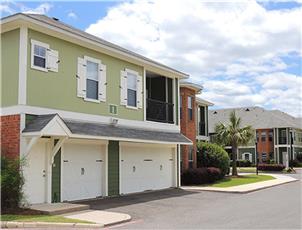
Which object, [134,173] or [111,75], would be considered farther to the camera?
[134,173]

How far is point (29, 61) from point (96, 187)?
6286 mm

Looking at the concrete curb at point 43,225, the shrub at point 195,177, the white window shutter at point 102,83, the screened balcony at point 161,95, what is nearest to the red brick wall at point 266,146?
the shrub at point 195,177

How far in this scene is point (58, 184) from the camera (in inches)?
642

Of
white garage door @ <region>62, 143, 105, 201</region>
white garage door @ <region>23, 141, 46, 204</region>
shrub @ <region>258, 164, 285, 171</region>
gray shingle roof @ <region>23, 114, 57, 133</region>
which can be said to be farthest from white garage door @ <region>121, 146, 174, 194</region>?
shrub @ <region>258, 164, 285, 171</region>

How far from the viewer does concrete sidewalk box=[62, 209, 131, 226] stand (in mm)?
12609

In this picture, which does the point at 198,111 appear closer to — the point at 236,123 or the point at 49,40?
the point at 236,123

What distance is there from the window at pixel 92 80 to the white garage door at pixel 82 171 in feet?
7.08

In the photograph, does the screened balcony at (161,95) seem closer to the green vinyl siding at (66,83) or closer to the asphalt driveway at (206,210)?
the green vinyl siding at (66,83)

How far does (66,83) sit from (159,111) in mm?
7913

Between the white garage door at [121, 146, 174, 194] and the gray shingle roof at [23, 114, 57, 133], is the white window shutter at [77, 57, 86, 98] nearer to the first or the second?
the gray shingle roof at [23, 114, 57, 133]

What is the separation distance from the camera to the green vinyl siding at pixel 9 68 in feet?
49.9

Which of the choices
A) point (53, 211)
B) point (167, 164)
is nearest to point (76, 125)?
point (53, 211)

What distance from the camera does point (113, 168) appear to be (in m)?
19.7

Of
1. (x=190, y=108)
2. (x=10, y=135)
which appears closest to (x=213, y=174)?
(x=190, y=108)
